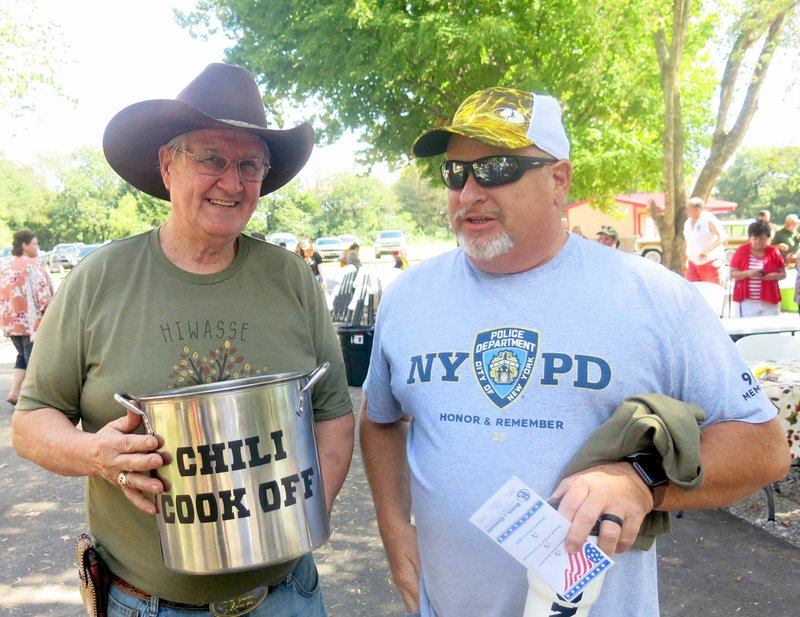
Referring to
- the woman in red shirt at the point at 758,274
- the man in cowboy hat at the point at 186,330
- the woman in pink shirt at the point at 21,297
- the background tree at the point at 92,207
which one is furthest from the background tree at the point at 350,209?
the man in cowboy hat at the point at 186,330

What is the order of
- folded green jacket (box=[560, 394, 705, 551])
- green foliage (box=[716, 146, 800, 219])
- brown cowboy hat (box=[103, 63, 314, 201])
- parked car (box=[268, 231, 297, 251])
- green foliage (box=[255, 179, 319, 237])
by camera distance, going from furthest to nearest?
green foliage (box=[716, 146, 800, 219]) → green foliage (box=[255, 179, 319, 237]) → parked car (box=[268, 231, 297, 251]) → brown cowboy hat (box=[103, 63, 314, 201]) → folded green jacket (box=[560, 394, 705, 551])

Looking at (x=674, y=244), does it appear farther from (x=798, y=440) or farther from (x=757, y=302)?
(x=798, y=440)

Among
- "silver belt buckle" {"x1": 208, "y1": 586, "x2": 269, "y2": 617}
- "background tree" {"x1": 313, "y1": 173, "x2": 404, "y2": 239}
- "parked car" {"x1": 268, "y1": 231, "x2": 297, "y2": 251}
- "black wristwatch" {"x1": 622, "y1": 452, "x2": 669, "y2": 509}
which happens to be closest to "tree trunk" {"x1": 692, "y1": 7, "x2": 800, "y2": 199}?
"black wristwatch" {"x1": 622, "y1": 452, "x2": 669, "y2": 509}

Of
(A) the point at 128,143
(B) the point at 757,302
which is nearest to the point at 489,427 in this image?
(A) the point at 128,143

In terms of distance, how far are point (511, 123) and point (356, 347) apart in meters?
5.93

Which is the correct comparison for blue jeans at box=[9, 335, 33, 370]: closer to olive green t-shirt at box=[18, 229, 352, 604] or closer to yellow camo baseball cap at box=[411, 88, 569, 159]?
olive green t-shirt at box=[18, 229, 352, 604]

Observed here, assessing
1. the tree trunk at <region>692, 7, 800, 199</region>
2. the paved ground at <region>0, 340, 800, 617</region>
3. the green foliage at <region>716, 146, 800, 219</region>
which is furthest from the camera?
the green foliage at <region>716, 146, 800, 219</region>

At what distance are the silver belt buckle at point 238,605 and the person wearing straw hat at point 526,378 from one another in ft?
1.24

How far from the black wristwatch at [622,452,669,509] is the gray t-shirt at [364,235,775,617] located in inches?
6.0

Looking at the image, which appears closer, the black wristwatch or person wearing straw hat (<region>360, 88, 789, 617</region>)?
the black wristwatch

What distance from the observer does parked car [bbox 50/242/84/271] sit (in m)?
37.4

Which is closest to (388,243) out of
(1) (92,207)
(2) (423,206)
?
(1) (92,207)

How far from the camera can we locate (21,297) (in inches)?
317

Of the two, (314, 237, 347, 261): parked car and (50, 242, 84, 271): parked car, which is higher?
(50, 242, 84, 271): parked car
